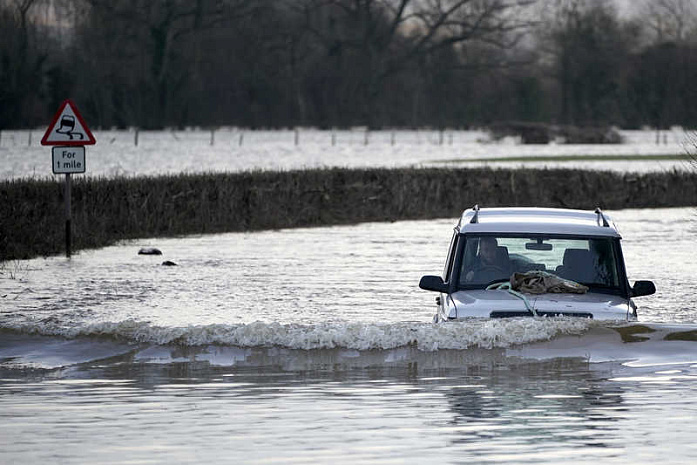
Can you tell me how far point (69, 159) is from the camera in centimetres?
2605

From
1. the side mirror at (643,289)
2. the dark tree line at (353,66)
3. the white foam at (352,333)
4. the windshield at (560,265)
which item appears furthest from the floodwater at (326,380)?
the dark tree line at (353,66)

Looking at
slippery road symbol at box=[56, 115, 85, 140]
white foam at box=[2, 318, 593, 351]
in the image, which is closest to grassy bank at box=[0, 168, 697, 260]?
slippery road symbol at box=[56, 115, 85, 140]

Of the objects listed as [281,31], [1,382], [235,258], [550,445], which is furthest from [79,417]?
[281,31]

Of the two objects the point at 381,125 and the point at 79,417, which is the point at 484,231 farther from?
the point at 381,125

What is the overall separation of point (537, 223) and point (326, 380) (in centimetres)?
234

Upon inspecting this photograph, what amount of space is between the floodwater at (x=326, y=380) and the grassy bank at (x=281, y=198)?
8.34 m

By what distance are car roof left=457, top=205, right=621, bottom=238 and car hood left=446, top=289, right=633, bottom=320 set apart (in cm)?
63

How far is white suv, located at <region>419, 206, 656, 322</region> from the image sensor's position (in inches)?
458

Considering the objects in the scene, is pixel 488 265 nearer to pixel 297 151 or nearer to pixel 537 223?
pixel 537 223

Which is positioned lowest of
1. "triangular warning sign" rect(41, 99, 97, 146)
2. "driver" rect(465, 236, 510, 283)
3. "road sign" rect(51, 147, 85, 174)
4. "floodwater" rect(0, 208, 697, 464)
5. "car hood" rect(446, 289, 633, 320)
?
"floodwater" rect(0, 208, 697, 464)

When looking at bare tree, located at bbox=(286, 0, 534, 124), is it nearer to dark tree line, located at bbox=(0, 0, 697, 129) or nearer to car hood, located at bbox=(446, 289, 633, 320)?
dark tree line, located at bbox=(0, 0, 697, 129)

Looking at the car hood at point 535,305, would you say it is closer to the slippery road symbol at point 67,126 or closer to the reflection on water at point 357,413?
the reflection on water at point 357,413

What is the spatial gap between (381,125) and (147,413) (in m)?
144

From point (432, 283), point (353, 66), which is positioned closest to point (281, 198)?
point (432, 283)
